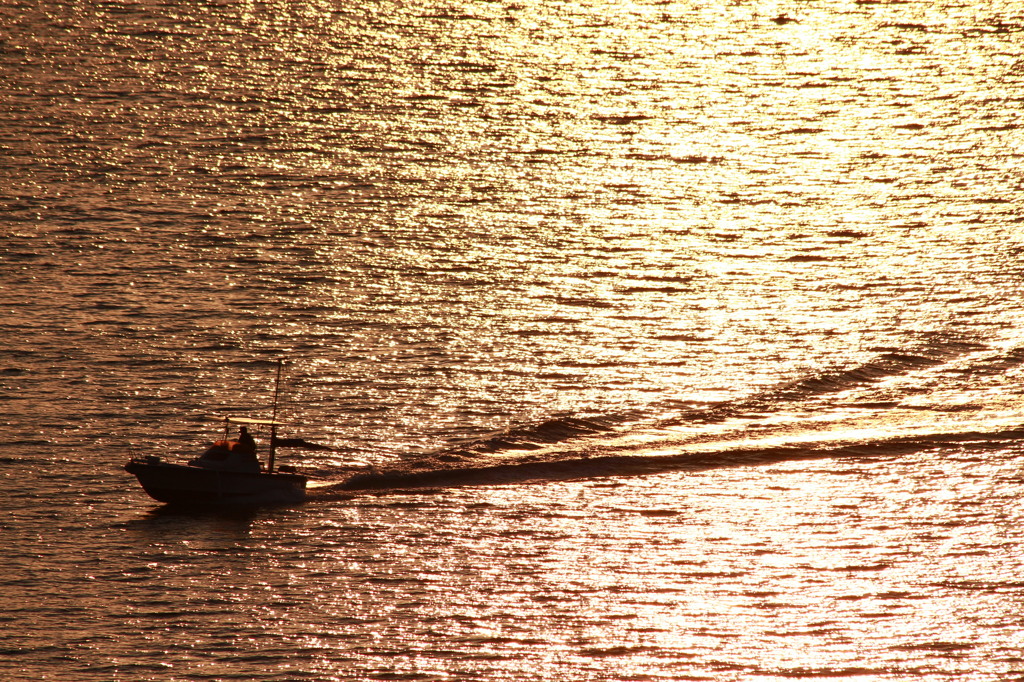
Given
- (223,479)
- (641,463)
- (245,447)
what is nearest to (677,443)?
(641,463)

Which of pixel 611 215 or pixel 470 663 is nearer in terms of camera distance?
pixel 470 663

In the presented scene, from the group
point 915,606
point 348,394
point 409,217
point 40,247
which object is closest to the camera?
point 915,606

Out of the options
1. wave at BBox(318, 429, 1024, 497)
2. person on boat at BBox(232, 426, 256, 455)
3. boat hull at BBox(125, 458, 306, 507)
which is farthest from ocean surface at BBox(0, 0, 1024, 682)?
person on boat at BBox(232, 426, 256, 455)

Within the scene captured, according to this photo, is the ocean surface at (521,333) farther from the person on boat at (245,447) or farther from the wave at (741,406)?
the person on boat at (245,447)

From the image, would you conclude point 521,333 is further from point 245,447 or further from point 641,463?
point 245,447

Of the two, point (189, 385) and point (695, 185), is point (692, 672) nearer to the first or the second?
Answer: point (189, 385)

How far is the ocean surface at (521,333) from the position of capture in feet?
163

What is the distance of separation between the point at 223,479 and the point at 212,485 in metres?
0.53

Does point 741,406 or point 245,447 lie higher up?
point 245,447

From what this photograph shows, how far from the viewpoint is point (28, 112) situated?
320 feet

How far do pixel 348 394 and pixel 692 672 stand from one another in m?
25.9

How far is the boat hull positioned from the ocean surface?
0.73 m

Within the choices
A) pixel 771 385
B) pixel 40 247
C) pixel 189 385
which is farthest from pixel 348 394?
pixel 40 247

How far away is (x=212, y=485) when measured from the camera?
5659 centimetres
